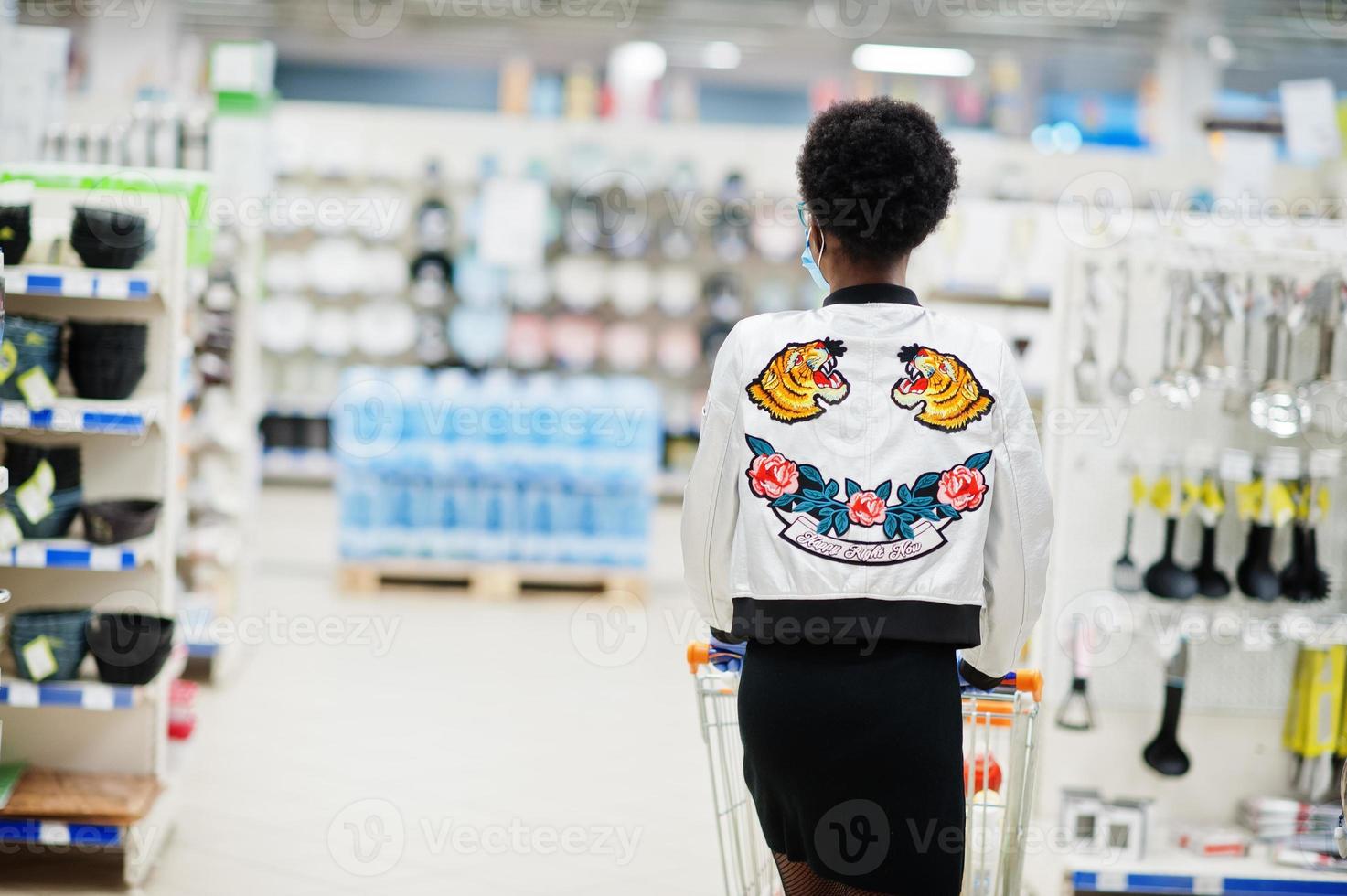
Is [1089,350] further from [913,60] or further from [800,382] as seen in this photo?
[913,60]

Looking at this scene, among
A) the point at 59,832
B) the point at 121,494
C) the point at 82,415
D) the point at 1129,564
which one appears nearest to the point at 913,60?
the point at 1129,564

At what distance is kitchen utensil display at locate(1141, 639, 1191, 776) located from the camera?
3473 millimetres

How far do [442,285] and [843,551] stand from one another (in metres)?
8.87

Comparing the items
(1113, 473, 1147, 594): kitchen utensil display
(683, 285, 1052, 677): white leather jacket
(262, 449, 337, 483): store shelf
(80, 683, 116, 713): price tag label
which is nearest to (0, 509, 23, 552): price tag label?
(80, 683, 116, 713): price tag label

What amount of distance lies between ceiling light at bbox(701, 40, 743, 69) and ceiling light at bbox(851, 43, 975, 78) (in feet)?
4.13

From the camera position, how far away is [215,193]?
4.98 m

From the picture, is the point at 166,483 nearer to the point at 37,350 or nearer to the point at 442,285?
the point at 37,350

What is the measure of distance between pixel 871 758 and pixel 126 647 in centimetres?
220

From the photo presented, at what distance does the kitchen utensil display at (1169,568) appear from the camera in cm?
345

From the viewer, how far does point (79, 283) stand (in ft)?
10.2

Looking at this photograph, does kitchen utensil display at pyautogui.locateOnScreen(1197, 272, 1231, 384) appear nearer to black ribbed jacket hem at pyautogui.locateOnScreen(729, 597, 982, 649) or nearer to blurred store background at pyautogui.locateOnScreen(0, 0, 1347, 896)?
blurred store background at pyautogui.locateOnScreen(0, 0, 1347, 896)

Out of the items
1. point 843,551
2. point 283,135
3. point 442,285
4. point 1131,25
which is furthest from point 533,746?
point 1131,25

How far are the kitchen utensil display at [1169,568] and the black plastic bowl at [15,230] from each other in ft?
9.30

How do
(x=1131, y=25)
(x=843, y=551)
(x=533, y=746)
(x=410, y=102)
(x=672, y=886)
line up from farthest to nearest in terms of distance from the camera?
(x=410, y=102), (x=1131, y=25), (x=533, y=746), (x=672, y=886), (x=843, y=551)
